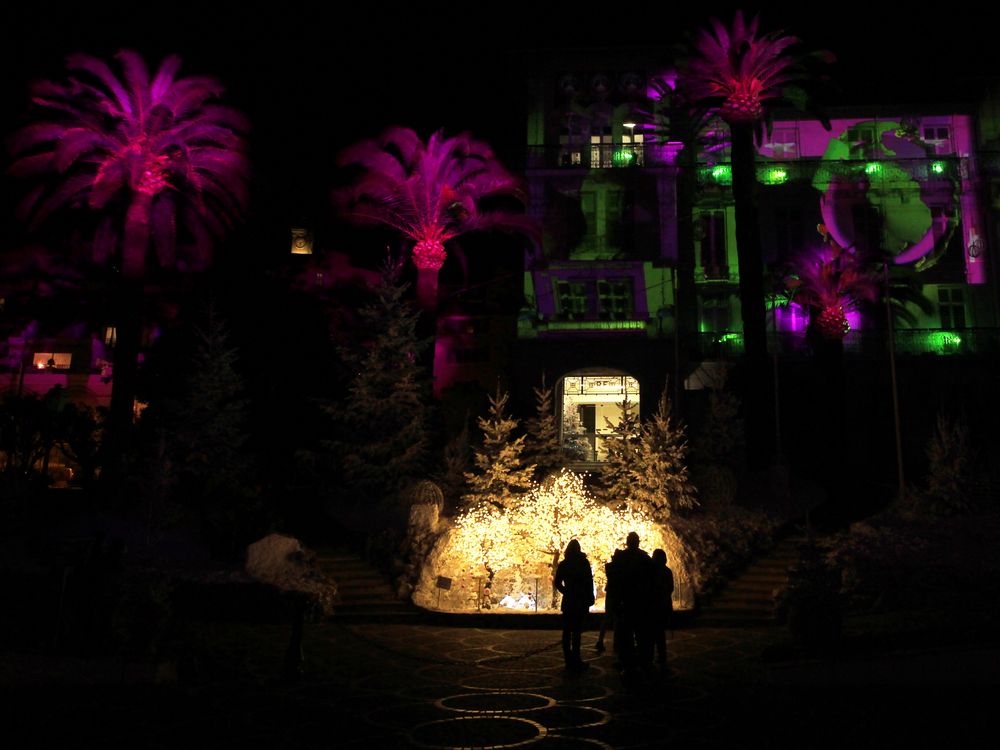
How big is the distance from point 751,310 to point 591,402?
346 inches

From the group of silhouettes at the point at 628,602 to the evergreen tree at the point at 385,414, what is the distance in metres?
14.1

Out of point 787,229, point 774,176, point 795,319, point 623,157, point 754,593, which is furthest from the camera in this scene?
point 774,176

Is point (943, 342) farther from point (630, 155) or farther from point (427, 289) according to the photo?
point (427, 289)

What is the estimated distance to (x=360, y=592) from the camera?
2033 cm

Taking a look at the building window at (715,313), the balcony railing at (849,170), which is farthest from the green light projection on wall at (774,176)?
the building window at (715,313)

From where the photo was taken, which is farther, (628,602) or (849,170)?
(849,170)

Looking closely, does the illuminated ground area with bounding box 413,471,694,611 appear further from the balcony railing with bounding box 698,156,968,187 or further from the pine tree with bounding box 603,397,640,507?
the balcony railing with bounding box 698,156,968,187

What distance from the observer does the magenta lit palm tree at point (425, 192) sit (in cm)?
3447

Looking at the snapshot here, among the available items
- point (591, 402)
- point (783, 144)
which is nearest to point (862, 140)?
point (783, 144)

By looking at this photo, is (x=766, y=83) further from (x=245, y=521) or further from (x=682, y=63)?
(x=245, y=521)

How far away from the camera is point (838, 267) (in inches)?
1415

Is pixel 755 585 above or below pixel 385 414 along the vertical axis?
below

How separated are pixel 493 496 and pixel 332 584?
5317 mm

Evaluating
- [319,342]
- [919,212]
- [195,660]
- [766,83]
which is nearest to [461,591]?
[195,660]
